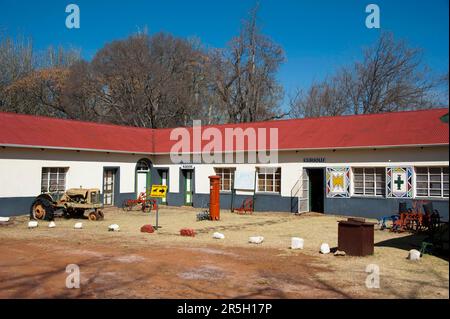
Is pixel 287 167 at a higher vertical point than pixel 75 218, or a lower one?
higher

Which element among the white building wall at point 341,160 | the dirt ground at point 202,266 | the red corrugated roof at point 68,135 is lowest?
the dirt ground at point 202,266

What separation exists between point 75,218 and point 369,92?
27.2m

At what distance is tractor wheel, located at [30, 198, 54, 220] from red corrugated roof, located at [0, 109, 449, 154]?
2.95m

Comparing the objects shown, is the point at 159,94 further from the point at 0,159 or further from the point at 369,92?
the point at 0,159

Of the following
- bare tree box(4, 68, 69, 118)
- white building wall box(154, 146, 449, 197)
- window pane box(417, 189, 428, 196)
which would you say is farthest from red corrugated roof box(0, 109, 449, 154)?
bare tree box(4, 68, 69, 118)

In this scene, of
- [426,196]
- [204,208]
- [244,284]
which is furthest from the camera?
[204,208]

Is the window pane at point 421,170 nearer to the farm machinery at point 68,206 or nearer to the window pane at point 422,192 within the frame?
the window pane at point 422,192

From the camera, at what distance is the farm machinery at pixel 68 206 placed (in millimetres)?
17938

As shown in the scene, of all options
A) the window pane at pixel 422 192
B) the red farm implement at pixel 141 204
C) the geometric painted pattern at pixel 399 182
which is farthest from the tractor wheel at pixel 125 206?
the window pane at pixel 422 192

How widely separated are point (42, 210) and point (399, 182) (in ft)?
46.7

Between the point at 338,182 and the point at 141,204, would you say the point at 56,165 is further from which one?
the point at 338,182

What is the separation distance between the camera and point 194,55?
4481 centimetres

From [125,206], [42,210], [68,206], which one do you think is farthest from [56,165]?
[125,206]
